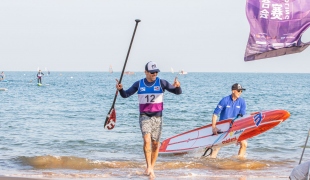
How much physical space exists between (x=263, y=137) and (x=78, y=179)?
32.9 feet

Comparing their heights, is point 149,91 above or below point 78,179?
above

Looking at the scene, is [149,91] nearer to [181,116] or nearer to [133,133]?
[133,133]

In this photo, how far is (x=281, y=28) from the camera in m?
9.07

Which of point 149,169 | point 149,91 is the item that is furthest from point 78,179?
point 149,91

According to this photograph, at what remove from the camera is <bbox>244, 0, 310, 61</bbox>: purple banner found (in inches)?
355

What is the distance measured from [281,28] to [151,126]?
2.57 meters

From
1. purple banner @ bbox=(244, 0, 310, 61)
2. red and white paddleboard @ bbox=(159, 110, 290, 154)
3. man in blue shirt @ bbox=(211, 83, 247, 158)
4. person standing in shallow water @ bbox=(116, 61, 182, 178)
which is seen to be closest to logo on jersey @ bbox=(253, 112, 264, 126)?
red and white paddleboard @ bbox=(159, 110, 290, 154)

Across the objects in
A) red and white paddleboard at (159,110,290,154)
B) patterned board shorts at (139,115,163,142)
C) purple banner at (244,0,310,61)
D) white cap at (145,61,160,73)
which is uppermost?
purple banner at (244,0,310,61)

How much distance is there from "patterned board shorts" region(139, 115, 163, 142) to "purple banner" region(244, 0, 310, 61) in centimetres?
195

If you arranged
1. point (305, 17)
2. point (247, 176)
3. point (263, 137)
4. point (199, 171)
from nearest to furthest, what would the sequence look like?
point (305, 17) < point (247, 176) < point (199, 171) < point (263, 137)

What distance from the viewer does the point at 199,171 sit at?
38.7 feet

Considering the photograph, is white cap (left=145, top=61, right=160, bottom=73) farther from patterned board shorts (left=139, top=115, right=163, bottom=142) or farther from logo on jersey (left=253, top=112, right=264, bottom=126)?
logo on jersey (left=253, top=112, right=264, bottom=126)

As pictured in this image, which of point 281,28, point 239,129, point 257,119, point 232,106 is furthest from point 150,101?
point 257,119

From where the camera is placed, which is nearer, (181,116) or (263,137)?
(263,137)
